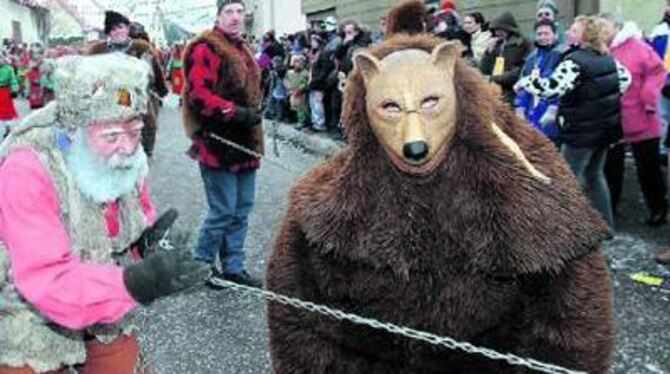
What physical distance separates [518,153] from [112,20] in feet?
16.9

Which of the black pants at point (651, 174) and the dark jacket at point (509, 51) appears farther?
the dark jacket at point (509, 51)

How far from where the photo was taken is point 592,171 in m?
5.43

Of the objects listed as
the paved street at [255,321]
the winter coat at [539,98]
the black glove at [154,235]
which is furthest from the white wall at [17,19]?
the black glove at [154,235]

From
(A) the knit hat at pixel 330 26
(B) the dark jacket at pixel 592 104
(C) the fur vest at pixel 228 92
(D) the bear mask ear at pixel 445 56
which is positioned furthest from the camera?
(A) the knit hat at pixel 330 26

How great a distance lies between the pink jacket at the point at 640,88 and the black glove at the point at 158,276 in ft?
14.9

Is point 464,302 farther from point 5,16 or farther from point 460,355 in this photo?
point 5,16

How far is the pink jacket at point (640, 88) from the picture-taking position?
5668 millimetres

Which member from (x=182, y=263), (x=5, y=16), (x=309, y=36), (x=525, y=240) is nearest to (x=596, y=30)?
(x=525, y=240)

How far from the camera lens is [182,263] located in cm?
196

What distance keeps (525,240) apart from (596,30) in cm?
330

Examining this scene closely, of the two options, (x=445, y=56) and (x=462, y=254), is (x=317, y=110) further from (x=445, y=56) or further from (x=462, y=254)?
(x=462, y=254)

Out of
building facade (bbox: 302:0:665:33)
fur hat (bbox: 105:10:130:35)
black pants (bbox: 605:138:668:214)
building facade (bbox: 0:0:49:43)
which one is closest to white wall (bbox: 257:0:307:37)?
building facade (bbox: 302:0:665:33)

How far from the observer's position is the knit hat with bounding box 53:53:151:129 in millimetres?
2049

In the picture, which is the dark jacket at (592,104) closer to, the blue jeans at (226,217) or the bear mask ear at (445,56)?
the blue jeans at (226,217)
